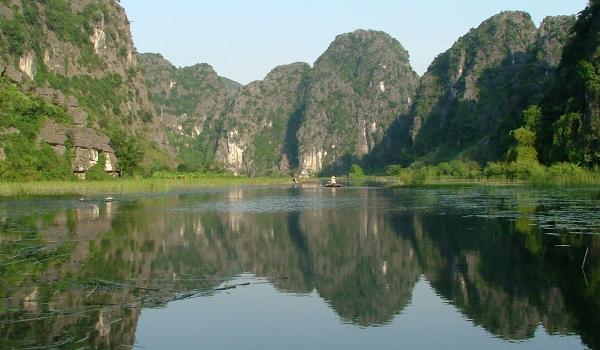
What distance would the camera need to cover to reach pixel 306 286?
15.5 meters

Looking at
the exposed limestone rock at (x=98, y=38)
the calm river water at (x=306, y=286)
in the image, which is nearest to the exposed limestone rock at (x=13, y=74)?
the exposed limestone rock at (x=98, y=38)

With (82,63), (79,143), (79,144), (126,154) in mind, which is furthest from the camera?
(82,63)

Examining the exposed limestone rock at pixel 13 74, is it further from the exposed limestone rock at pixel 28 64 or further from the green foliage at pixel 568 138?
the green foliage at pixel 568 138

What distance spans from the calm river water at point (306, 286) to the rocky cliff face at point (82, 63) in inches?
2270

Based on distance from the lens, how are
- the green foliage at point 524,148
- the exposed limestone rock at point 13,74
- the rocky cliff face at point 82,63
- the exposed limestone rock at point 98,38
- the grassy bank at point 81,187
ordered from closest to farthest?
the grassy bank at point 81,187, the green foliage at point 524,148, the exposed limestone rock at point 13,74, the rocky cliff face at point 82,63, the exposed limestone rock at point 98,38

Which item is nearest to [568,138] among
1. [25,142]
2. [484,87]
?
[25,142]

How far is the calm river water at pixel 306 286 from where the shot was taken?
429 inches

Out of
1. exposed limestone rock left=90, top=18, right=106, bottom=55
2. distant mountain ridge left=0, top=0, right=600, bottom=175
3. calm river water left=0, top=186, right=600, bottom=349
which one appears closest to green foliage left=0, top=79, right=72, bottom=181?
distant mountain ridge left=0, top=0, right=600, bottom=175

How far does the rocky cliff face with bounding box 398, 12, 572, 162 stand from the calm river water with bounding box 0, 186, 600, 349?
269ft

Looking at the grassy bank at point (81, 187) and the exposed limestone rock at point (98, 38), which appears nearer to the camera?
the grassy bank at point (81, 187)

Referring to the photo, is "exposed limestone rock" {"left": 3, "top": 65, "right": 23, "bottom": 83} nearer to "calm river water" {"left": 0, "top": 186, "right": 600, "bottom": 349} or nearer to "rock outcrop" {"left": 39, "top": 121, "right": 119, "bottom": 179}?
"rock outcrop" {"left": 39, "top": 121, "right": 119, "bottom": 179}

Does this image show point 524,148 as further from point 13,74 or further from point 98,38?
point 98,38

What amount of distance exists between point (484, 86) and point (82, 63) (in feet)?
303

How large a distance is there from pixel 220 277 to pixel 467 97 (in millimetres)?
145098
